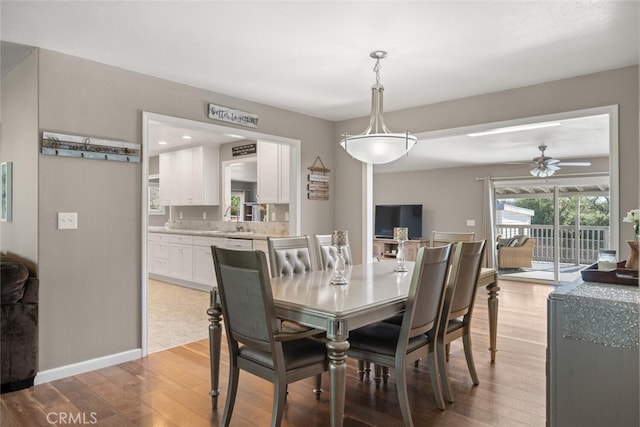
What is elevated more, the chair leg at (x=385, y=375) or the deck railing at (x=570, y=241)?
the deck railing at (x=570, y=241)

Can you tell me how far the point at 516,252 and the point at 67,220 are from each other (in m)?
8.01

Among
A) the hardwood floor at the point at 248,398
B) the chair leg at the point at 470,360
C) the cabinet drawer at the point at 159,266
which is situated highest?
the cabinet drawer at the point at 159,266

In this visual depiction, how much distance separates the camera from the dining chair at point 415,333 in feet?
7.24

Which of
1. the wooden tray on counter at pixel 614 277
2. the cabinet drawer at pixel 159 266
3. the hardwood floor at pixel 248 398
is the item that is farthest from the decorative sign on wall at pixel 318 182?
the wooden tray on counter at pixel 614 277

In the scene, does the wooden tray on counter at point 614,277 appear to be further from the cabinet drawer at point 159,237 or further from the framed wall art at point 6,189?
the cabinet drawer at point 159,237

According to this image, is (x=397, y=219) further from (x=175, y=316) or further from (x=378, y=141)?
(x=378, y=141)

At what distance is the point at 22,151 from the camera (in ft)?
10.5

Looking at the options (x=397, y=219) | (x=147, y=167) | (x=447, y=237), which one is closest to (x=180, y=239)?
(x=147, y=167)

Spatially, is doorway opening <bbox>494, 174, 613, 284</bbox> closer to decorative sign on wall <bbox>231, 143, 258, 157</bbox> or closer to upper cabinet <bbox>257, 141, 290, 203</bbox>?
upper cabinet <bbox>257, 141, 290, 203</bbox>

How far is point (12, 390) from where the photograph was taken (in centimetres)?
278

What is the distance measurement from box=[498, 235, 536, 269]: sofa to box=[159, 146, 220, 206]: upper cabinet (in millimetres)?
5887

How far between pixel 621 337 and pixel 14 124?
4.18 meters

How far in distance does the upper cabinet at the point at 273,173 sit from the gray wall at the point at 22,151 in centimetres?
281

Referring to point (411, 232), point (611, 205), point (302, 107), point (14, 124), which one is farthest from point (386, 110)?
point (411, 232)
